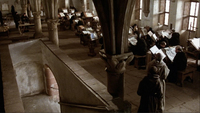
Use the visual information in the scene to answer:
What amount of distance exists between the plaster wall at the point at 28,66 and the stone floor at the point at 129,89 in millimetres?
686

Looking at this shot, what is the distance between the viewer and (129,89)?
8.01 m

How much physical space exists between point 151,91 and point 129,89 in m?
2.82

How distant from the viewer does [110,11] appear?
15.5 feet

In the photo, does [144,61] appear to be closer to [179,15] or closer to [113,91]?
[179,15]

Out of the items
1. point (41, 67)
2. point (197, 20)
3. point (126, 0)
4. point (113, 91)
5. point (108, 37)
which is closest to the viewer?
point (126, 0)

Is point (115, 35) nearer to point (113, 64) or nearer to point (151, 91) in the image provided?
point (113, 64)

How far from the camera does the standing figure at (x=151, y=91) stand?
5.16 metres

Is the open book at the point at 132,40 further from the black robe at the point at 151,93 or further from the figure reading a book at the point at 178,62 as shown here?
the black robe at the point at 151,93

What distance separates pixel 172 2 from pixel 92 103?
8977 millimetres

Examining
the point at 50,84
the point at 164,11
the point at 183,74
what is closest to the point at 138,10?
the point at 164,11

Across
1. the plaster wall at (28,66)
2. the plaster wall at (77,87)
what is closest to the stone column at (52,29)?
the plaster wall at (77,87)

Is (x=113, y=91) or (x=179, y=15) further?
(x=179, y=15)

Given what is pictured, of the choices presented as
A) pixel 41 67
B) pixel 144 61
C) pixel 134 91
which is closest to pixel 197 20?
pixel 144 61

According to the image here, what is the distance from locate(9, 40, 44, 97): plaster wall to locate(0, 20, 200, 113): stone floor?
2.25 ft
